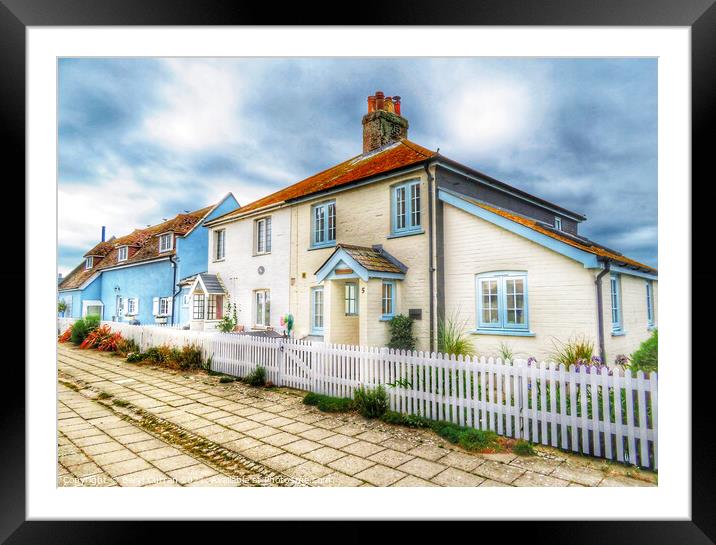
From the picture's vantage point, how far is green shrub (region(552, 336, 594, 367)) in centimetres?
370

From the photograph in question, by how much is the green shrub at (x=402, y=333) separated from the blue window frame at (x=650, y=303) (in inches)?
102

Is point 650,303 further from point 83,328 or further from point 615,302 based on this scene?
point 83,328

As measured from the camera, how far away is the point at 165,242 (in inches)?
231

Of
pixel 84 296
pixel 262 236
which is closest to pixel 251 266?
pixel 262 236

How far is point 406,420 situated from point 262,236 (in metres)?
4.71

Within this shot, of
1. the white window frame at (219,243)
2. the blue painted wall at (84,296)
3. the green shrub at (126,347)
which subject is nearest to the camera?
the blue painted wall at (84,296)

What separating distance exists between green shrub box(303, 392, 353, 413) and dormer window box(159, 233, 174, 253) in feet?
11.1

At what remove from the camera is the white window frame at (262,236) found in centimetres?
692

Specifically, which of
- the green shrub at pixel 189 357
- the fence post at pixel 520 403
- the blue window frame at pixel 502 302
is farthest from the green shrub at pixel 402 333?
the green shrub at pixel 189 357

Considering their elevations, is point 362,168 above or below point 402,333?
above

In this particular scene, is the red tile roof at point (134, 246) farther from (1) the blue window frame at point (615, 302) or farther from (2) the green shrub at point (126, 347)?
(1) the blue window frame at point (615, 302)
